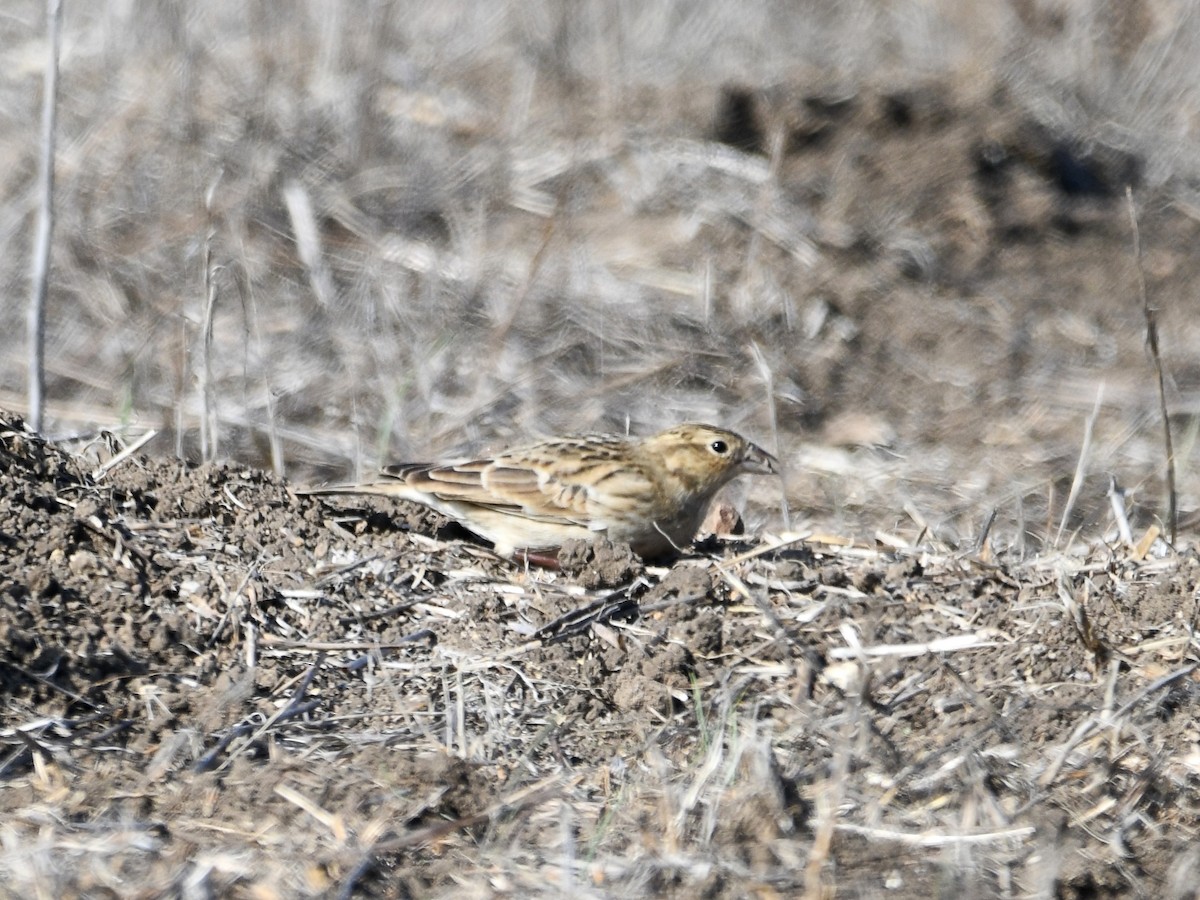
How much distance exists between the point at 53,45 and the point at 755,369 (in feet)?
15.8

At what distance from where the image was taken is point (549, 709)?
5309mm

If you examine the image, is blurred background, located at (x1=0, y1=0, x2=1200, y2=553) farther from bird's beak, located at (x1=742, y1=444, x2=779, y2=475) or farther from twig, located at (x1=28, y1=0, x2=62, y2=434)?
bird's beak, located at (x1=742, y1=444, x2=779, y2=475)

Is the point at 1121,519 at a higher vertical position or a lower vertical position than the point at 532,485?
higher

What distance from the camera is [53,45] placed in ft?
22.5

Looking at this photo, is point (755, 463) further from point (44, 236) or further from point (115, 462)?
point (44, 236)

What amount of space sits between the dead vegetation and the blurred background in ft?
0.12

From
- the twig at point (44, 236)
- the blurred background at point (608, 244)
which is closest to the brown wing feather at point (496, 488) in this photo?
the twig at point (44, 236)

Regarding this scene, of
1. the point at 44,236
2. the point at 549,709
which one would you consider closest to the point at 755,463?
the point at 549,709

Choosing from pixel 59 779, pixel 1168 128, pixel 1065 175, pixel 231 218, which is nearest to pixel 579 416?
pixel 231 218

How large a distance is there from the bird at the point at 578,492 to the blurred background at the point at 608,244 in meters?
1.84

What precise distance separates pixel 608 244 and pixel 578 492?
4.62 metres

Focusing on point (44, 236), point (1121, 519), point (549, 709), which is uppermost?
point (44, 236)

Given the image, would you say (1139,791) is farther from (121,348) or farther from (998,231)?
(998,231)

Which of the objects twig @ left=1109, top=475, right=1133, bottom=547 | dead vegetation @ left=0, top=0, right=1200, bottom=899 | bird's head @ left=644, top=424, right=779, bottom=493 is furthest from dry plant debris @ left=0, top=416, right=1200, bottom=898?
bird's head @ left=644, top=424, right=779, bottom=493
